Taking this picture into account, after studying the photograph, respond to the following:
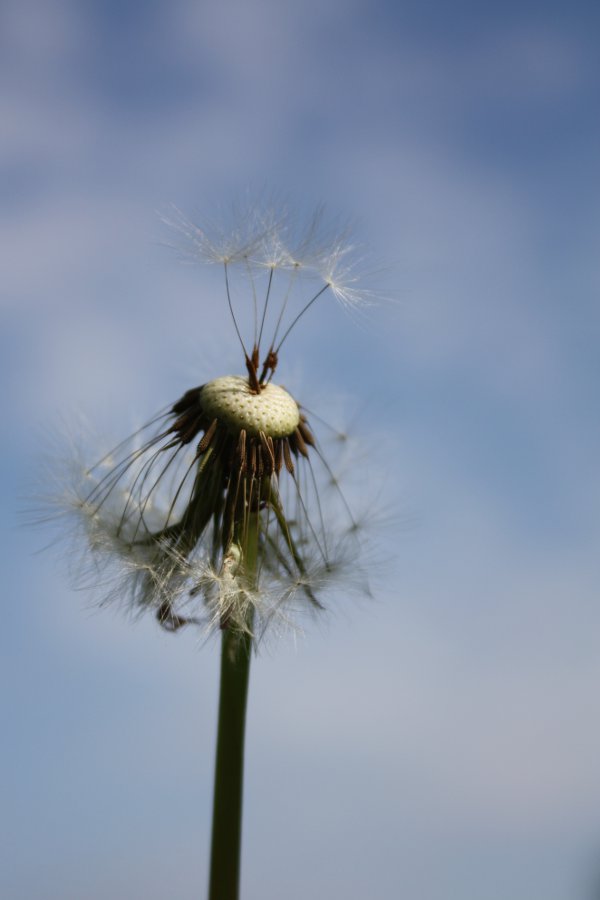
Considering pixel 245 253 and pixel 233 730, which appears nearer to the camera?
pixel 233 730

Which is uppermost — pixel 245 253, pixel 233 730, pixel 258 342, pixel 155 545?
pixel 245 253

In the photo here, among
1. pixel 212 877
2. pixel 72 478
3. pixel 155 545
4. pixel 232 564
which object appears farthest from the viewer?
pixel 72 478

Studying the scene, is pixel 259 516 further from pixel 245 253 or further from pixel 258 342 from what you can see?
pixel 245 253

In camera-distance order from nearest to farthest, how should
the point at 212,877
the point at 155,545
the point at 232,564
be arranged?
1. the point at 212,877
2. the point at 232,564
3. the point at 155,545

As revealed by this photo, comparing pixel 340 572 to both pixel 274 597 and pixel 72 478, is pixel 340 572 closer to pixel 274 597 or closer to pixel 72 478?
pixel 274 597

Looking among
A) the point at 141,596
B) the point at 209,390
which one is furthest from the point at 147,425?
the point at 141,596

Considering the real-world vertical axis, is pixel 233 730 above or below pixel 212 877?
above

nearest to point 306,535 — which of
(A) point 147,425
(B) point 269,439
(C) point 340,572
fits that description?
(C) point 340,572
